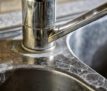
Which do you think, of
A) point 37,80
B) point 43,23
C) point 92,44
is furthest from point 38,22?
point 92,44

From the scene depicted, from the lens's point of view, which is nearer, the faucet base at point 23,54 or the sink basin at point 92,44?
the faucet base at point 23,54

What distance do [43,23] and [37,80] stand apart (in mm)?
148

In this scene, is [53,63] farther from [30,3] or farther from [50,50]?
[30,3]

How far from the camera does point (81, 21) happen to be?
2.26 feet

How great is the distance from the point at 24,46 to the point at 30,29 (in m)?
0.06

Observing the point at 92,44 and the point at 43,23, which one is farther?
the point at 92,44

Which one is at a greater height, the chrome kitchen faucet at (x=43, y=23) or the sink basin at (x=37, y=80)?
the chrome kitchen faucet at (x=43, y=23)

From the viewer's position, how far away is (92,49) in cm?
91

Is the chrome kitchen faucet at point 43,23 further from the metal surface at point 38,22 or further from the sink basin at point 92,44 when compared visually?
the sink basin at point 92,44

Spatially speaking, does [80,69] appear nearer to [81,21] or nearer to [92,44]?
[81,21]

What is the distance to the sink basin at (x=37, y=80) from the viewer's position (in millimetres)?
666

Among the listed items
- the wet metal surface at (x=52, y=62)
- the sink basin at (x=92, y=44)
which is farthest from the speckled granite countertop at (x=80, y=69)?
the sink basin at (x=92, y=44)

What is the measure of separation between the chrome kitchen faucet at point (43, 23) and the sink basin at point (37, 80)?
0.24 ft

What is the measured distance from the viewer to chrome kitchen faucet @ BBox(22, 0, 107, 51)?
677 mm
